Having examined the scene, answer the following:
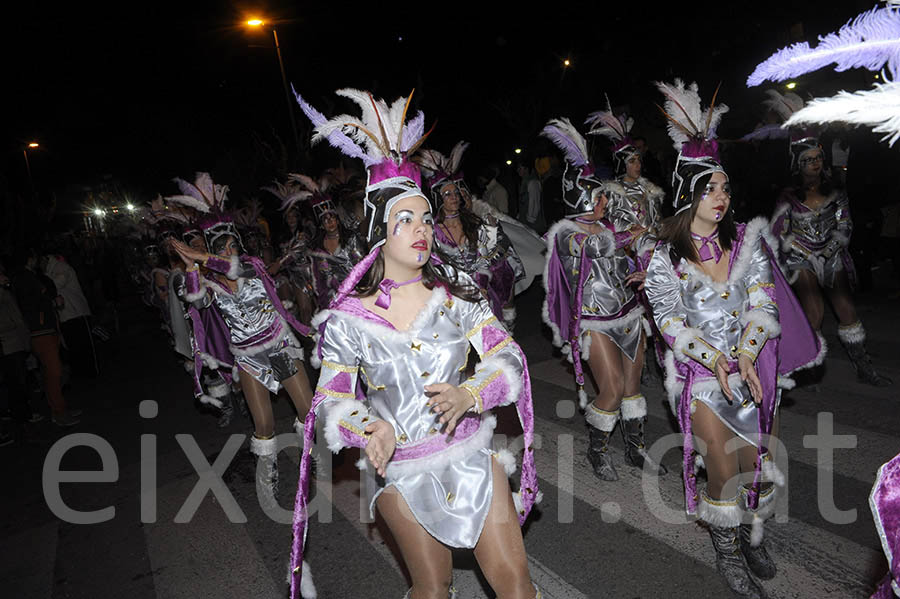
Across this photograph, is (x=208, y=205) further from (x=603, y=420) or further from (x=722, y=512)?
(x=722, y=512)

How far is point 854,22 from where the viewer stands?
1398mm

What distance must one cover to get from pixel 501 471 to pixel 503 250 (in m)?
4.90

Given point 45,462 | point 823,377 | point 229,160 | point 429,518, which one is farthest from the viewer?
point 229,160

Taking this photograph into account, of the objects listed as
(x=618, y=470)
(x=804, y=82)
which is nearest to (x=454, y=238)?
(x=618, y=470)

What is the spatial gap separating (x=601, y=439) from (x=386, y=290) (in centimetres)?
276

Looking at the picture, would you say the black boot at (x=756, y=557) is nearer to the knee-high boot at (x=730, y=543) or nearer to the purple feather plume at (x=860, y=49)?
the knee-high boot at (x=730, y=543)

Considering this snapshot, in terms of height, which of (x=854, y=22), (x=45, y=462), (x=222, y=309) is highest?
(x=854, y=22)

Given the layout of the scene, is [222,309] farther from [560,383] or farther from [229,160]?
[229,160]

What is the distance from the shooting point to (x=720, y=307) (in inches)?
131

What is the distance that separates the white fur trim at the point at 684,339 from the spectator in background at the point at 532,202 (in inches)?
413

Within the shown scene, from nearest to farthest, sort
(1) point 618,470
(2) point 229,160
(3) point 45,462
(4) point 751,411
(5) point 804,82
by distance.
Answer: (4) point 751,411 < (1) point 618,470 < (3) point 45,462 < (5) point 804,82 < (2) point 229,160

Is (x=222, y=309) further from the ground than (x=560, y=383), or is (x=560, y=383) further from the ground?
(x=222, y=309)

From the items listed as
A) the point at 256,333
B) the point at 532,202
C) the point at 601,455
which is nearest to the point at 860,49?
the point at 601,455

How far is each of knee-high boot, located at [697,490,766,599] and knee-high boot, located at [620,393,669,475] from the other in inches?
54.7
